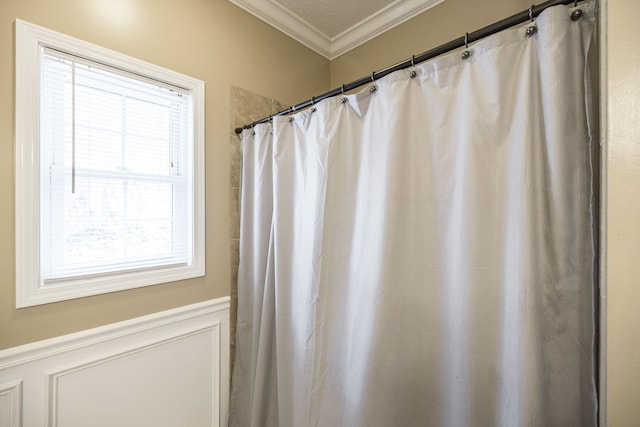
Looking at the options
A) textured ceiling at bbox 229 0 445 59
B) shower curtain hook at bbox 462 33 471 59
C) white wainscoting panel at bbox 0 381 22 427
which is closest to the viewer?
shower curtain hook at bbox 462 33 471 59

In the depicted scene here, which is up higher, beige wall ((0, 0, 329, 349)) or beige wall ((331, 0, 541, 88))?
beige wall ((331, 0, 541, 88))

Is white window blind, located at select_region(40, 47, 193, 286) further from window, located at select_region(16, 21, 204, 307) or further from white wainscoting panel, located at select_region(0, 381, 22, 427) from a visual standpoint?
white wainscoting panel, located at select_region(0, 381, 22, 427)

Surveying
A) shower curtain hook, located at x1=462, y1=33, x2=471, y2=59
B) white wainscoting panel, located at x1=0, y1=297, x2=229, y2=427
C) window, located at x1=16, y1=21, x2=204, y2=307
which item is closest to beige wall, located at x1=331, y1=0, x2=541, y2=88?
shower curtain hook, located at x1=462, y1=33, x2=471, y2=59

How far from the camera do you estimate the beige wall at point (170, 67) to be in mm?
944

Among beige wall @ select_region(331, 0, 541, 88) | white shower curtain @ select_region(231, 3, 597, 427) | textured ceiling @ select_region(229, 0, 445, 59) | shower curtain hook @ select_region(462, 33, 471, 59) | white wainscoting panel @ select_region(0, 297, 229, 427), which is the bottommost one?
white wainscoting panel @ select_region(0, 297, 229, 427)

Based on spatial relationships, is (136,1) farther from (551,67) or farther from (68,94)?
(551,67)

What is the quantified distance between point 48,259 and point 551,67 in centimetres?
175

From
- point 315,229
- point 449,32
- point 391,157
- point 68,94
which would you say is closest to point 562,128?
point 391,157

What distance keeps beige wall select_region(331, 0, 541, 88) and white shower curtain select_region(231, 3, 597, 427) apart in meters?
0.98

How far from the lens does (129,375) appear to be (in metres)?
1.20

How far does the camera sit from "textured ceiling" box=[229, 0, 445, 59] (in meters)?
1.66

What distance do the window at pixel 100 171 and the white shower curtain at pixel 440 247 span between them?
47 cm

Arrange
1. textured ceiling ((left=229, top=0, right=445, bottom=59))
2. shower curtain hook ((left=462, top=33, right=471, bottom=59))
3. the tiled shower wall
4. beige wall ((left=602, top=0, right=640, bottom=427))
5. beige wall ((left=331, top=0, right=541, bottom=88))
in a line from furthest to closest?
textured ceiling ((left=229, top=0, right=445, bottom=59)) → the tiled shower wall → beige wall ((left=331, top=0, right=541, bottom=88)) → shower curtain hook ((left=462, top=33, right=471, bottom=59)) → beige wall ((left=602, top=0, right=640, bottom=427))

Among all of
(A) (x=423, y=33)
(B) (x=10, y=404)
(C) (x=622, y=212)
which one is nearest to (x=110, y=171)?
(B) (x=10, y=404)
